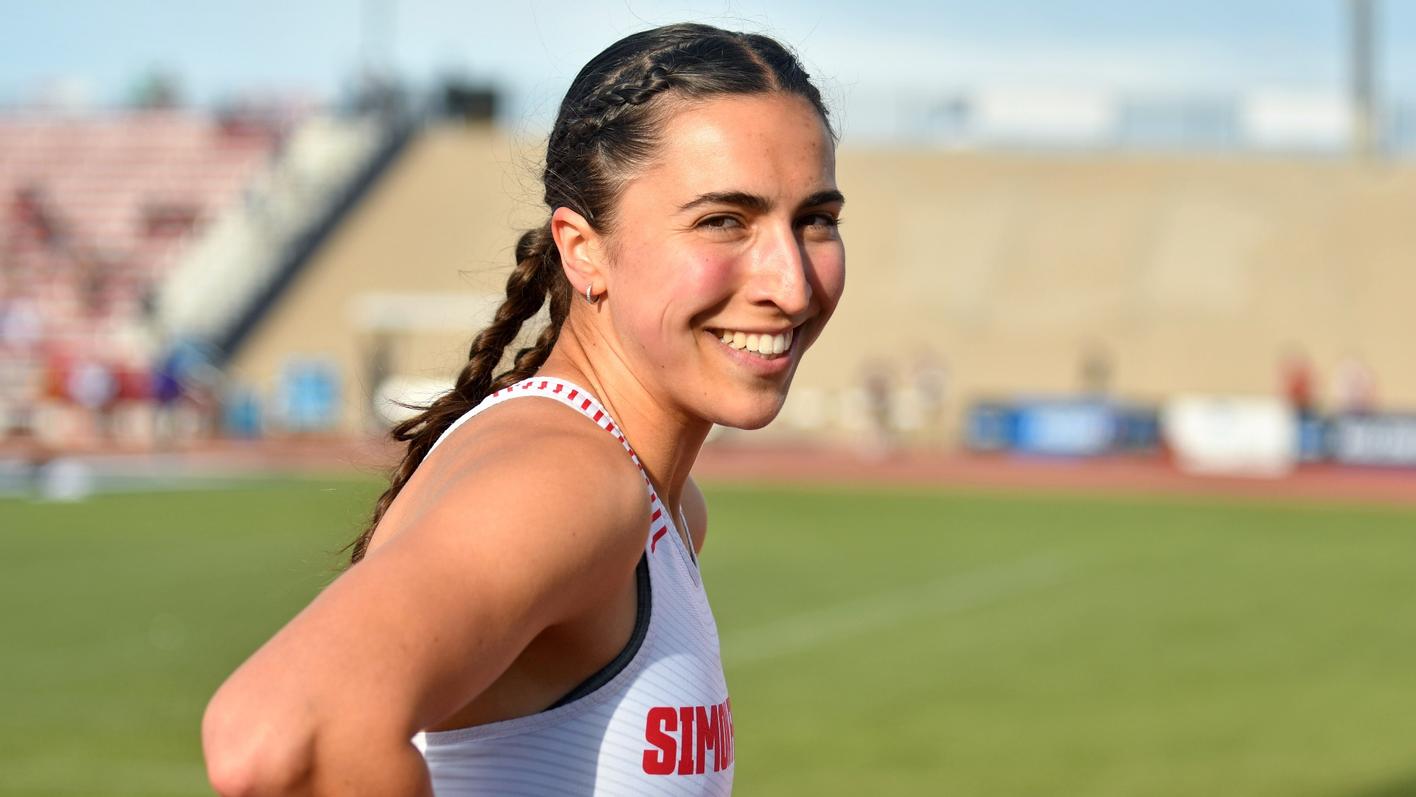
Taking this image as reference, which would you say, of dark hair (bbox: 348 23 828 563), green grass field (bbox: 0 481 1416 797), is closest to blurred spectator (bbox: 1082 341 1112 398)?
green grass field (bbox: 0 481 1416 797)

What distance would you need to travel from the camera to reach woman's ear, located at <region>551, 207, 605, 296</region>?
2160 mm

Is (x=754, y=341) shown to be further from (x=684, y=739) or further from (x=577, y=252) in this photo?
(x=684, y=739)

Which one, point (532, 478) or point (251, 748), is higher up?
point (532, 478)

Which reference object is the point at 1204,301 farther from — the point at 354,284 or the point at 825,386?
the point at 354,284

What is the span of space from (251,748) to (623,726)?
19.8 inches

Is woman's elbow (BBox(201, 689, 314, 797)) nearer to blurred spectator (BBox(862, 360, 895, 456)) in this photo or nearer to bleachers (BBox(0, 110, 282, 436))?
blurred spectator (BBox(862, 360, 895, 456))

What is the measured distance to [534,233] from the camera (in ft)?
8.30

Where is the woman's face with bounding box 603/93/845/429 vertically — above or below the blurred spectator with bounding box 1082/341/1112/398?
above

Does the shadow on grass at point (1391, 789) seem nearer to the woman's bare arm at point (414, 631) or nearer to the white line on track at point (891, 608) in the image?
the white line on track at point (891, 608)

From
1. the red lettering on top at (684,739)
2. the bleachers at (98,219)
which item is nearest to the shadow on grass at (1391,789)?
the red lettering on top at (684,739)

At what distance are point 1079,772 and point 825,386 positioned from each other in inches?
1231

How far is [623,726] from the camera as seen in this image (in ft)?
6.40

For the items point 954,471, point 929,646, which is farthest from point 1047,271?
point 929,646

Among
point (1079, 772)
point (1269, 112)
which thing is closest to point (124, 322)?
point (1269, 112)
